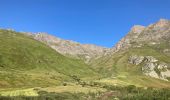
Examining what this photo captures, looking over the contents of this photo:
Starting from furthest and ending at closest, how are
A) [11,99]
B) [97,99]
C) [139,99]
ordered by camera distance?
[97,99], [139,99], [11,99]

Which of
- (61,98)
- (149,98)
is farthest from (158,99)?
(61,98)

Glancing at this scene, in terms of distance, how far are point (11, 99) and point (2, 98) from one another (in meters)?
3.85

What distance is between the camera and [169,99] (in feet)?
416

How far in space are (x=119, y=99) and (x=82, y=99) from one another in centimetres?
1601

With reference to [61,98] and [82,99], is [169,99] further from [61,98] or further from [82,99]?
[61,98]

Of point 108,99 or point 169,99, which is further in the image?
point 108,99

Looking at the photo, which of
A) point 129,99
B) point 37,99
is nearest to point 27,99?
point 37,99

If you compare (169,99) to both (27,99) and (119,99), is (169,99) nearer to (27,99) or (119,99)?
(119,99)

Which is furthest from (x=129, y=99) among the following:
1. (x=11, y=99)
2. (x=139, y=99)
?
(x=11, y=99)

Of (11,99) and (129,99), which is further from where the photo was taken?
(129,99)

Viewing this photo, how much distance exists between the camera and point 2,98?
4902 inches

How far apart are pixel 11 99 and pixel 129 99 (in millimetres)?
48057

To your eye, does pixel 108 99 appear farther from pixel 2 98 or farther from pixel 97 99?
pixel 2 98

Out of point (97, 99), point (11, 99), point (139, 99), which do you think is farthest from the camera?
point (97, 99)
